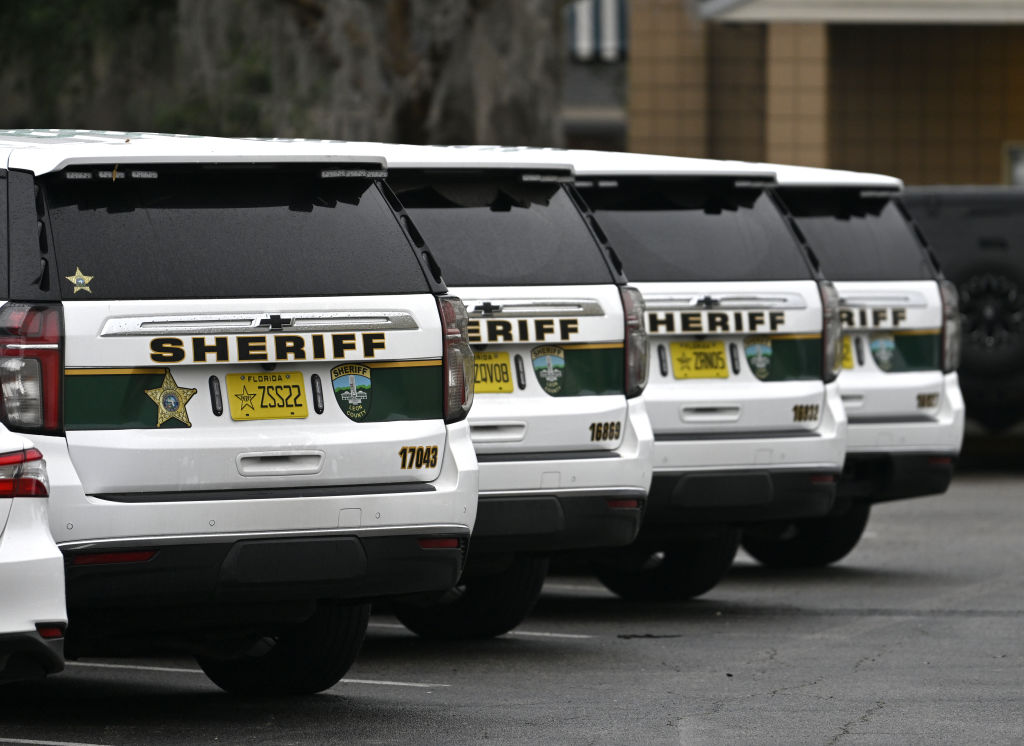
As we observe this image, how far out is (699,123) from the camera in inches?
1083

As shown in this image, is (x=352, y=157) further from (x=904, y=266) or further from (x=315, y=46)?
(x=315, y=46)

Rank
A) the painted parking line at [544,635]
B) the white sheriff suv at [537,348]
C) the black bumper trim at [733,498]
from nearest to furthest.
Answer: the white sheriff suv at [537,348]
the painted parking line at [544,635]
the black bumper trim at [733,498]

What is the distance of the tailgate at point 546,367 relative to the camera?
28.4 ft

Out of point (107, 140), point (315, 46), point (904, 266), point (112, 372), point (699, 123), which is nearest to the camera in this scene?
point (112, 372)

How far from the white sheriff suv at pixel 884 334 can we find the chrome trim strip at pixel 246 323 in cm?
476

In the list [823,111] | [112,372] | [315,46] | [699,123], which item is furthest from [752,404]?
[699,123]

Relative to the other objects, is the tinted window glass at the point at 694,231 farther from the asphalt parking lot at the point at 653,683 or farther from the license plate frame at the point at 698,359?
the asphalt parking lot at the point at 653,683

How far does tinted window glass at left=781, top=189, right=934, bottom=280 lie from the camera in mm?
11516

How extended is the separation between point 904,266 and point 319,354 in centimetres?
552

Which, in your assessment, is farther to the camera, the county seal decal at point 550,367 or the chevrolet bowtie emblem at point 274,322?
the county seal decal at point 550,367

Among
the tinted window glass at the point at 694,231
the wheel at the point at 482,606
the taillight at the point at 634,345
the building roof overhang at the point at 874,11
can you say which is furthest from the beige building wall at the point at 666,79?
the taillight at the point at 634,345

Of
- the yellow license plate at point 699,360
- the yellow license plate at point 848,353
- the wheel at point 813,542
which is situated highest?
the yellow license plate at point 699,360

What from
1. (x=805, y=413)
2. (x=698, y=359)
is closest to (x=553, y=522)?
(x=698, y=359)

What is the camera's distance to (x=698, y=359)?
10.0 meters
